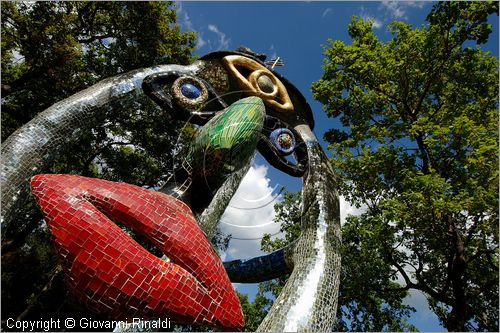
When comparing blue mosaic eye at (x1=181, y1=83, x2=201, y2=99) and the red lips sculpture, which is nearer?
the red lips sculpture

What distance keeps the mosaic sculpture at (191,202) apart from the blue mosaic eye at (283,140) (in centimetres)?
2

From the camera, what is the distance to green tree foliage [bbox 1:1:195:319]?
9352 mm

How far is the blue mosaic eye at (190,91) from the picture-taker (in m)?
5.89

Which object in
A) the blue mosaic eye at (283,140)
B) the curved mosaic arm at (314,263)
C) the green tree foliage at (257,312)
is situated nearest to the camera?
the curved mosaic arm at (314,263)

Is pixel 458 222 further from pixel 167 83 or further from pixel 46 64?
pixel 46 64

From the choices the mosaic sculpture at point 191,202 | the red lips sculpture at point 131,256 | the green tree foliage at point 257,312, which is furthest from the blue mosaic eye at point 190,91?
the green tree foliage at point 257,312

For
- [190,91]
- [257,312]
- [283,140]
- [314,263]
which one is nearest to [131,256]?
[314,263]

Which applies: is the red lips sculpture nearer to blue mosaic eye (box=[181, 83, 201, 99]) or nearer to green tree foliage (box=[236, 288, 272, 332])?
blue mosaic eye (box=[181, 83, 201, 99])

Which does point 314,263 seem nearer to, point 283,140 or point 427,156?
point 283,140

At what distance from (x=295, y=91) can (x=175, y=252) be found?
13.7 feet

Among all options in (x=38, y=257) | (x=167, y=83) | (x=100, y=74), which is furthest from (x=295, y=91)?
(x=38, y=257)

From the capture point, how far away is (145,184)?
12.7 meters

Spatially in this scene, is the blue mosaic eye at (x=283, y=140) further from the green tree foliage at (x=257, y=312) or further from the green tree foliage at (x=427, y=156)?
the green tree foliage at (x=257, y=312)

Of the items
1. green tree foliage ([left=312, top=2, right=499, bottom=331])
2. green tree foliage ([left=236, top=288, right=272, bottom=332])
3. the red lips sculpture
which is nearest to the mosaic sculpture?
the red lips sculpture
